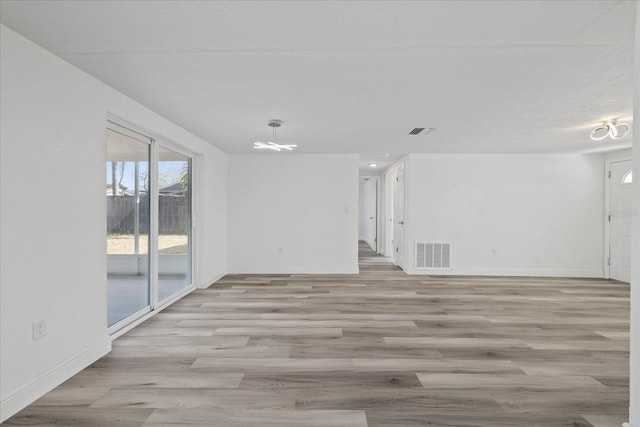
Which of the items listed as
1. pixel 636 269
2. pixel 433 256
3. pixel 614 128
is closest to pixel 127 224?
pixel 636 269

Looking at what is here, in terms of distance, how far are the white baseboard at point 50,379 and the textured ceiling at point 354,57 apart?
7.29 ft

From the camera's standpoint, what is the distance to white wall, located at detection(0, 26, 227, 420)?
205 centimetres

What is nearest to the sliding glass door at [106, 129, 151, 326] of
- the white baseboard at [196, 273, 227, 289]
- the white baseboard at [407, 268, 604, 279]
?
the white baseboard at [196, 273, 227, 289]

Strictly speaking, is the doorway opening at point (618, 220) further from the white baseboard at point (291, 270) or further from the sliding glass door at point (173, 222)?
the sliding glass door at point (173, 222)

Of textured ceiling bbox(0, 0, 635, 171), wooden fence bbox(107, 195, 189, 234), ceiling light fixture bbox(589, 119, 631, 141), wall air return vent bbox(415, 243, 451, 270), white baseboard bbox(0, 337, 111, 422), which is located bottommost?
white baseboard bbox(0, 337, 111, 422)

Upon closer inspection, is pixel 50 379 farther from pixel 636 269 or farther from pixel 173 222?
pixel 636 269

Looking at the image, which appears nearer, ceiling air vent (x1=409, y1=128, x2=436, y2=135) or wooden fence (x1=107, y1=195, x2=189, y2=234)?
wooden fence (x1=107, y1=195, x2=189, y2=234)

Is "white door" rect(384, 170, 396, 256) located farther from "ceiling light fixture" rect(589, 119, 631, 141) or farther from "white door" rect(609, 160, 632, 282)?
"ceiling light fixture" rect(589, 119, 631, 141)

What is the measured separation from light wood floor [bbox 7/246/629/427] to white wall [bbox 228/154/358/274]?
189 cm

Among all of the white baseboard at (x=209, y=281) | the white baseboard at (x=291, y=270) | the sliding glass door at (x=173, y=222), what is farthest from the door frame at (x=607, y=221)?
the sliding glass door at (x=173, y=222)

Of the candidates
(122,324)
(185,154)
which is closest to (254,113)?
(185,154)

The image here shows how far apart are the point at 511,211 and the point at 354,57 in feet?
17.6

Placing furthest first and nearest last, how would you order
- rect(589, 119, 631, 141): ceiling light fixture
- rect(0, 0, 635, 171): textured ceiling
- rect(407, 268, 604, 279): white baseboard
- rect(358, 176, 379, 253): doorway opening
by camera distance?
A: 1. rect(358, 176, 379, 253): doorway opening
2. rect(407, 268, 604, 279): white baseboard
3. rect(589, 119, 631, 141): ceiling light fixture
4. rect(0, 0, 635, 171): textured ceiling

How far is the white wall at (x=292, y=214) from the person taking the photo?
6500 millimetres
